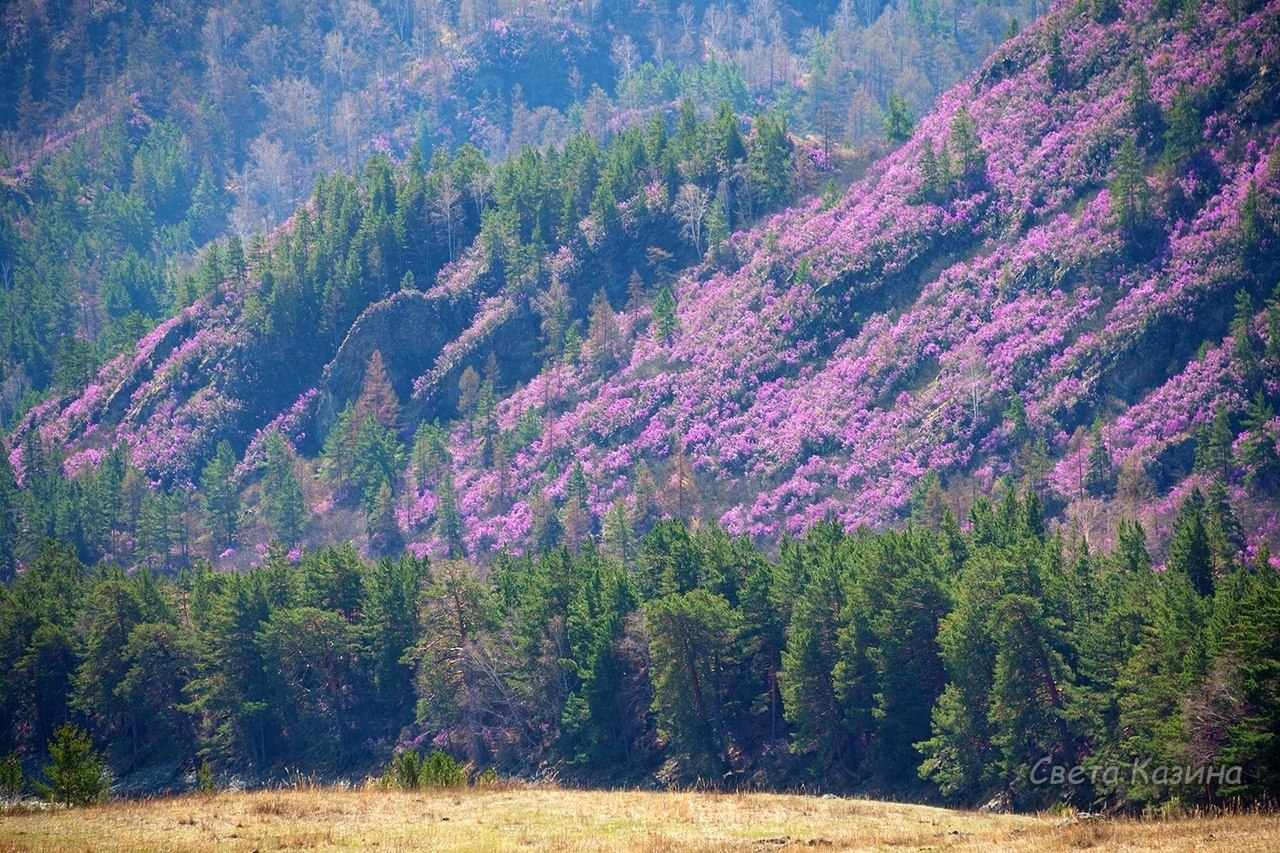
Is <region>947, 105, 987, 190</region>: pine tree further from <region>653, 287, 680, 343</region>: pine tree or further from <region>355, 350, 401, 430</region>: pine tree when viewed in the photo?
<region>355, 350, 401, 430</region>: pine tree

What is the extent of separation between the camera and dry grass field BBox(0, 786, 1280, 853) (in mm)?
40062

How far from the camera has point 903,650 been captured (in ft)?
225

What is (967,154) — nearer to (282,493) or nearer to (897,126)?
(897,126)

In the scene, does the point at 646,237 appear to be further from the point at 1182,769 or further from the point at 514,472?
the point at 1182,769

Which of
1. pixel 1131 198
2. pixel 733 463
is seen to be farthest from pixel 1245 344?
pixel 733 463

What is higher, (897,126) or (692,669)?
(897,126)

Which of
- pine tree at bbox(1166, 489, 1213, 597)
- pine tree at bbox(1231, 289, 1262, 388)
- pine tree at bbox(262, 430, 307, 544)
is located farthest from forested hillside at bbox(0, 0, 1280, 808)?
pine tree at bbox(262, 430, 307, 544)

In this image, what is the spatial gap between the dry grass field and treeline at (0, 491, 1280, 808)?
914cm

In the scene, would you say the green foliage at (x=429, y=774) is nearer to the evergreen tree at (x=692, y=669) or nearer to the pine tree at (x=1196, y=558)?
the evergreen tree at (x=692, y=669)

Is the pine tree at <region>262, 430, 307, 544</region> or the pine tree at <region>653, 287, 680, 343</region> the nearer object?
the pine tree at <region>262, 430, 307, 544</region>

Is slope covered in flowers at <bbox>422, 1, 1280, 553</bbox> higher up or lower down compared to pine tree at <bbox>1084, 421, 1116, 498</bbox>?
higher up

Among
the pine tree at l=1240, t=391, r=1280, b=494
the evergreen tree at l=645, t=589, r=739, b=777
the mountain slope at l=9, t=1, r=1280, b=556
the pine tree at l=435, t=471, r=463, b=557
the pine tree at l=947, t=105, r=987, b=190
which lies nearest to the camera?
the evergreen tree at l=645, t=589, r=739, b=777

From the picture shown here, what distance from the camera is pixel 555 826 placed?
45.3m

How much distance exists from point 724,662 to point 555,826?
3060 cm
